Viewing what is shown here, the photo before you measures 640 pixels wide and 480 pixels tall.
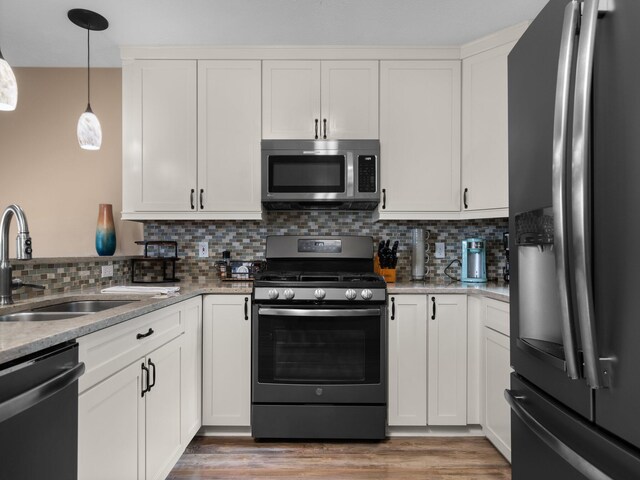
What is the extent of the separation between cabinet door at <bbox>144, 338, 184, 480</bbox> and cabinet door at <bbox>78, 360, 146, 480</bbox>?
0.08m

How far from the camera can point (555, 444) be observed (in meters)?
0.82

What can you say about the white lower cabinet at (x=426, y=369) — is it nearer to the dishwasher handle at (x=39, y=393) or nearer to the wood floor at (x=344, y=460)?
the wood floor at (x=344, y=460)

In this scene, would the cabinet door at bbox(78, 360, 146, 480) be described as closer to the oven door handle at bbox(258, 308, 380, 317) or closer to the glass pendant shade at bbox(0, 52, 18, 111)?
the oven door handle at bbox(258, 308, 380, 317)

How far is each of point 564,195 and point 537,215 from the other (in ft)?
0.59

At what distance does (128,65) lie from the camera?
260 cm

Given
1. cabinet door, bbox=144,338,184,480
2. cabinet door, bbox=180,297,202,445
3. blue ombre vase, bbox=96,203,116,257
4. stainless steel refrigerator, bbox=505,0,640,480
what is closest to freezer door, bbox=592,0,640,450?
stainless steel refrigerator, bbox=505,0,640,480

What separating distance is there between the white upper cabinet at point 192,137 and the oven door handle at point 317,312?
2.29 feet

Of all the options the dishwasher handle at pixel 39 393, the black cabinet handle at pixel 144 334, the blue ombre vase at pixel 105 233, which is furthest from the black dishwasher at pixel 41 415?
the blue ombre vase at pixel 105 233

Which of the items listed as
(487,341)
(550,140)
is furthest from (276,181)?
(550,140)

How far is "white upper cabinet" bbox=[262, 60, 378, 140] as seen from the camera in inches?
103

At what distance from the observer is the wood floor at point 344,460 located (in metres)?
1.96

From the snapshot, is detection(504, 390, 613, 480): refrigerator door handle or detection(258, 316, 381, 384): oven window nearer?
detection(504, 390, 613, 480): refrigerator door handle

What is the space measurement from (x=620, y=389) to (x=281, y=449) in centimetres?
194

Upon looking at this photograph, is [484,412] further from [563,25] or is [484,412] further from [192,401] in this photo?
[563,25]
